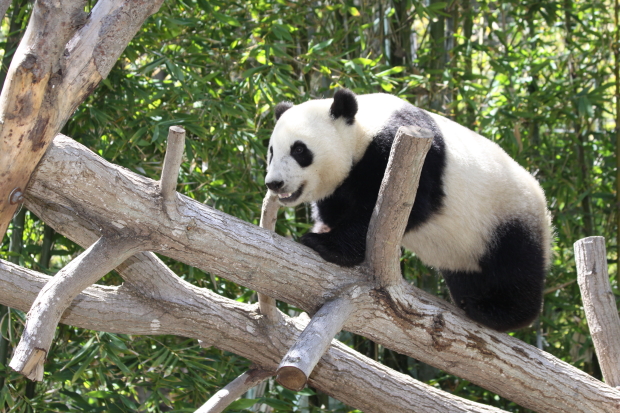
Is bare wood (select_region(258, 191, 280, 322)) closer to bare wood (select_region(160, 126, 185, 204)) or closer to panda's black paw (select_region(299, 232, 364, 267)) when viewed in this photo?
panda's black paw (select_region(299, 232, 364, 267))

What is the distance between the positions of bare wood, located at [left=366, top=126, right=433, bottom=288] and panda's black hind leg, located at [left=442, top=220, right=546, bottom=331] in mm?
501

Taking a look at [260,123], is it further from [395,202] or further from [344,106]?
[395,202]

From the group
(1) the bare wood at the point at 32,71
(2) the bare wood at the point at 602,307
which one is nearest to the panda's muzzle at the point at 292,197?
(1) the bare wood at the point at 32,71

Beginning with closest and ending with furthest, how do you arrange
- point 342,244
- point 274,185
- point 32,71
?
point 32,71
point 342,244
point 274,185

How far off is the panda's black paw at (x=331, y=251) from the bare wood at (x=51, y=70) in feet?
3.05

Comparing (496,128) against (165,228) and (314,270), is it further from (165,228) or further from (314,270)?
(165,228)

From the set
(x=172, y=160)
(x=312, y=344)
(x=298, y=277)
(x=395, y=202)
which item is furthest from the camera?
(x=298, y=277)

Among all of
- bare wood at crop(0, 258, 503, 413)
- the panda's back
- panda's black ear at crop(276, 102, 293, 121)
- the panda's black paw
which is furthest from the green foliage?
the panda's black paw

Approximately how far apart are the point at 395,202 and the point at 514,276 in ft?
2.77

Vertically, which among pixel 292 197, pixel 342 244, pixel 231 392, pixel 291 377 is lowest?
pixel 231 392

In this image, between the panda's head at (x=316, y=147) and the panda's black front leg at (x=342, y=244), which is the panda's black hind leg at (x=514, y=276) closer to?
the panda's black front leg at (x=342, y=244)

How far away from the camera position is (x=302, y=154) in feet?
8.05

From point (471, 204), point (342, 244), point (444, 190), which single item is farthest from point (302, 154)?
point (471, 204)

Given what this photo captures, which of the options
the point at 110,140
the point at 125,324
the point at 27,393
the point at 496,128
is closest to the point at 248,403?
the point at 125,324
